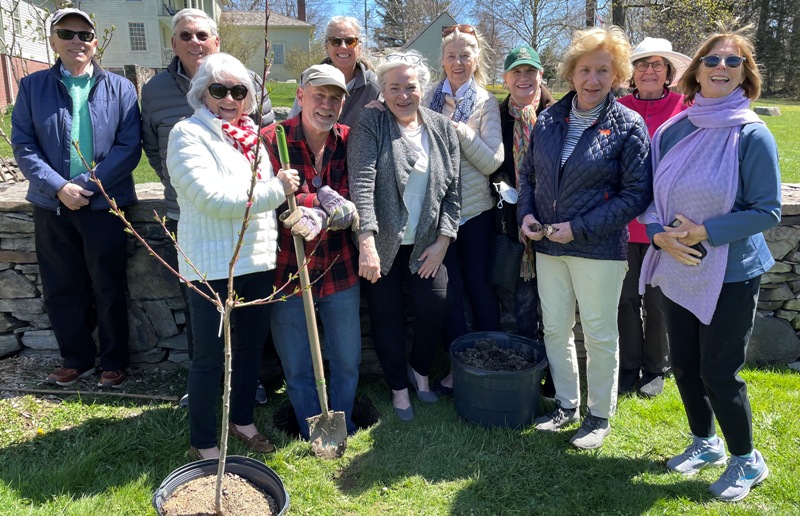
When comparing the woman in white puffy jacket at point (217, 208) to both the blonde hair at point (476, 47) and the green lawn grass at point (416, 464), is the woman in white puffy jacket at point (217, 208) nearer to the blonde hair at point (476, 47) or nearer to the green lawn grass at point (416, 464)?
the green lawn grass at point (416, 464)

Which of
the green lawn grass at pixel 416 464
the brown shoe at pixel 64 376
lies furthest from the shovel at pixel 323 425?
the brown shoe at pixel 64 376

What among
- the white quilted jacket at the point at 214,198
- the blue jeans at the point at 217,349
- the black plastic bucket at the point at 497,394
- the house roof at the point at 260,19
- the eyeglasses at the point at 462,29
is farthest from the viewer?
the house roof at the point at 260,19

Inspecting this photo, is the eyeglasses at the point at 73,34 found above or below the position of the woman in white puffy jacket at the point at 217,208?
above

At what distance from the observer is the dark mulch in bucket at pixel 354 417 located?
3572 millimetres

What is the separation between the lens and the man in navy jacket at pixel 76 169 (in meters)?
3.42

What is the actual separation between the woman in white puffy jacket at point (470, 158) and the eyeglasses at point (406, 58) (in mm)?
389

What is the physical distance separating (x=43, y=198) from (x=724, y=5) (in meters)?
13.9

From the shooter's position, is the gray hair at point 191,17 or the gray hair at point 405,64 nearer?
the gray hair at point 405,64

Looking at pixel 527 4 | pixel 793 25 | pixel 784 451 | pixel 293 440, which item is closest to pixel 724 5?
pixel 527 4

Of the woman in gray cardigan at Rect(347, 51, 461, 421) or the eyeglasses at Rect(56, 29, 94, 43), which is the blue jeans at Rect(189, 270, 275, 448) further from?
the eyeglasses at Rect(56, 29, 94, 43)

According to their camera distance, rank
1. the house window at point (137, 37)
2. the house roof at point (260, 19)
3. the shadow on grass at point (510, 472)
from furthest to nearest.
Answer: the house roof at point (260, 19) → the house window at point (137, 37) → the shadow on grass at point (510, 472)

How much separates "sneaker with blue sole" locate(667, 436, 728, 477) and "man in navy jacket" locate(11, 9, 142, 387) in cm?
344

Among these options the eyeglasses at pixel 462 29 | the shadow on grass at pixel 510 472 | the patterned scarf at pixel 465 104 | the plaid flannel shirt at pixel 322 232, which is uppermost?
the eyeglasses at pixel 462 29

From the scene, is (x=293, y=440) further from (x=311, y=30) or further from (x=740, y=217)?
(x=311, y=30)
